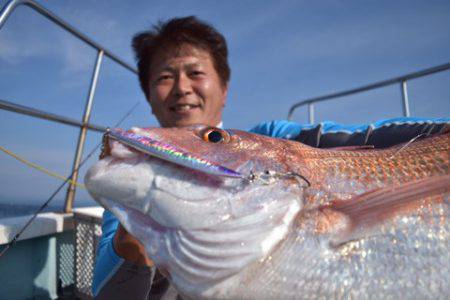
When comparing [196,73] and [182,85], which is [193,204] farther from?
[196,73]

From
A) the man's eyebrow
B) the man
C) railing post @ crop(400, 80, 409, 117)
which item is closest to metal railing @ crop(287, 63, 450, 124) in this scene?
railing post @ crop(400, 80, 409, 117)

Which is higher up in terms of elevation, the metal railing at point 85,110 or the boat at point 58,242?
the metal railing at point 85,110

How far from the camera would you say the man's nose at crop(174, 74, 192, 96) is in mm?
2691

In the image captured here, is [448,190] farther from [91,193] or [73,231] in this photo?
[73,231]

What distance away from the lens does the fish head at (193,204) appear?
97 centimetres

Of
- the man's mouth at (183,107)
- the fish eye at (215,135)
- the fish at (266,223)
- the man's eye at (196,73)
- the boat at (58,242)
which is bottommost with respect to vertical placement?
the boat at (58,242)

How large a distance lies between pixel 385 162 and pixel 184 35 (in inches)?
87.6

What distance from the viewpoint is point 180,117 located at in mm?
2811

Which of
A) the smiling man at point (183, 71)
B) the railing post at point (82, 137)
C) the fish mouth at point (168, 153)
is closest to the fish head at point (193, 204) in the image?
the fish mouth at point (168, 153)

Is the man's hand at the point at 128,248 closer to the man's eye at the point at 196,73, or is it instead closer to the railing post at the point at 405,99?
the man's eye at the point at 196,73

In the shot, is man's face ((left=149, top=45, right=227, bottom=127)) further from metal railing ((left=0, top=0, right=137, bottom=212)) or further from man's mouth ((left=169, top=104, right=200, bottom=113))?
metal railing ((left=0, top=0, right=137, bottom=212))

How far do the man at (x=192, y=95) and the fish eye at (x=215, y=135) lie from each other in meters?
0.87

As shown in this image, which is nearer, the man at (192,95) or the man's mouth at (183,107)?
the man at (192,95)

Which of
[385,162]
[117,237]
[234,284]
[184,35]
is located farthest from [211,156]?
[184,35]
